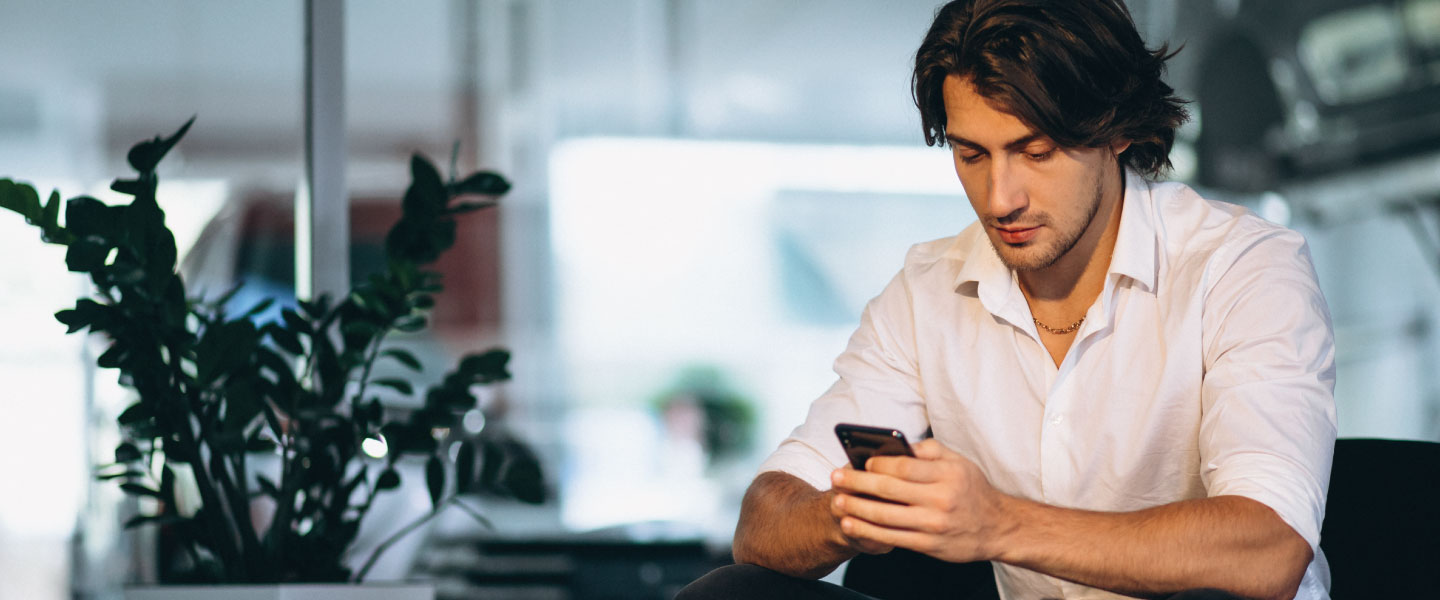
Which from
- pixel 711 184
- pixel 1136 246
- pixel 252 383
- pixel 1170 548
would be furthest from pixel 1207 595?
pixel 711 184

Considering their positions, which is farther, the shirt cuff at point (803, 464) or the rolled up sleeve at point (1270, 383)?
the shirt cuff at point (803, 464)

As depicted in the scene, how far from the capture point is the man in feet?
3.55

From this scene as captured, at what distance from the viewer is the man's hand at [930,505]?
105 cm

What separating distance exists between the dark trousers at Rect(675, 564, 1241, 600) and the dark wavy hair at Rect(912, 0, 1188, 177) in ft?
1.94

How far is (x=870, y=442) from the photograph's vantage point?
42.3 inches

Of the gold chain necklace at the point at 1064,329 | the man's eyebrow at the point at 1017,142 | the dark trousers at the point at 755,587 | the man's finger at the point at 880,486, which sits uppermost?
the man's eyebrow at the point at 1017,142

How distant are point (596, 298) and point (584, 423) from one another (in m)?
0.55

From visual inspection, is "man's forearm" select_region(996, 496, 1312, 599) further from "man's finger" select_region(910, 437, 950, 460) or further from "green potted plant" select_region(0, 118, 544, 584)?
"green potted plant" select_region(0, 118, 544, 584)

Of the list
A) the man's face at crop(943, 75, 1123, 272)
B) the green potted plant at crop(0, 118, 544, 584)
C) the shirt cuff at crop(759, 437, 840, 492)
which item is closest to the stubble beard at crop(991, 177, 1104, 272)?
the man's face at crop(943, 75, 1123, 272)

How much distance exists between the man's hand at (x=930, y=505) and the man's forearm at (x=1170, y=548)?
30mm

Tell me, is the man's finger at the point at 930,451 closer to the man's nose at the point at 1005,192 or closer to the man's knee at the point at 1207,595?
the man's knee at the point at 1207,595

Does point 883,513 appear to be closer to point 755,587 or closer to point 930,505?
point 930,505

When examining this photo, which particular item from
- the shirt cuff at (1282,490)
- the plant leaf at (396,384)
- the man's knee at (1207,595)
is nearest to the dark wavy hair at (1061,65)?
the shirt cuff at (1282,490)

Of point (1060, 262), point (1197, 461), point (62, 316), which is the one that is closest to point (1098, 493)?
point (1197, 461)
